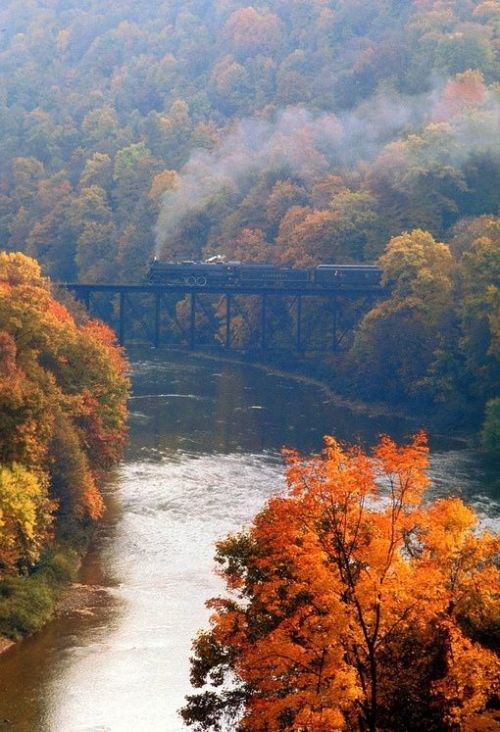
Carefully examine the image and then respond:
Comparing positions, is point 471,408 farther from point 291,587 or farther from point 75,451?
point 291,587

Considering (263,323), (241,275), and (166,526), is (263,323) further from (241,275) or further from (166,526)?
(166,526)

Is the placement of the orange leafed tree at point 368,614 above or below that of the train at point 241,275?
below

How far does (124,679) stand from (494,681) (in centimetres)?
1427

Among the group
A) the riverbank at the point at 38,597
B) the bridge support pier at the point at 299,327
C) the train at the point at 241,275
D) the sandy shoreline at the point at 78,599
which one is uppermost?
the train at the point at 241,275

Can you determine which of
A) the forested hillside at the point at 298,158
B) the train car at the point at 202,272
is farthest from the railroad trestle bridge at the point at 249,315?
the forested hillside at the point at 298,158

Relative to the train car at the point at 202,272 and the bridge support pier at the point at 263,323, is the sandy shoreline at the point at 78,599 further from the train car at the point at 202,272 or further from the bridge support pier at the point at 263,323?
the train car at the point at 202,272

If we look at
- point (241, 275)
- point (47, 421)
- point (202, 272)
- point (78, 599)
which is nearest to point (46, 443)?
point (47, 421)

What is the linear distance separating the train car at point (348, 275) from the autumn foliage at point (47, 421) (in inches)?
1486

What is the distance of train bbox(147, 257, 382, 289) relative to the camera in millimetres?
100562

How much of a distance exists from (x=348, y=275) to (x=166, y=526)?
49.8 meters

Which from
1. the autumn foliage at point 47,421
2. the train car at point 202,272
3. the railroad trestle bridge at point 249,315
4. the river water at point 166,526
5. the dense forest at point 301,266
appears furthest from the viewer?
the train car at point 202,272

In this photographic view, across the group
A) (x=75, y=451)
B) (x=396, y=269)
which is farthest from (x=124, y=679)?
(x=396, y=269)

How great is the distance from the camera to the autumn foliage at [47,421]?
4278 centimetres

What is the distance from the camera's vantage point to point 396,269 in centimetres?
8969
